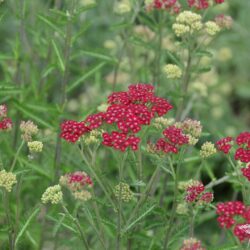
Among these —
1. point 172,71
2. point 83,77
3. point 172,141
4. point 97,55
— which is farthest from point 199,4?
point 172,141

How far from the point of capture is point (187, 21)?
4398mm

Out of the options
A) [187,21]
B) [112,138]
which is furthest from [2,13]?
[112,138]

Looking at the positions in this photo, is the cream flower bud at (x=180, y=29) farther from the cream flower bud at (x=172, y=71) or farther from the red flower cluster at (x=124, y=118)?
the red flower cluster at (x=124, y=118)

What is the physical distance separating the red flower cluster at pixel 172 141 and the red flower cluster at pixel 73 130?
0.41m

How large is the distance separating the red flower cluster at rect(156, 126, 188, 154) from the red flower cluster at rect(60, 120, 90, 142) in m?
0.41

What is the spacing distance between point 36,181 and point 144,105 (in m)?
2.11

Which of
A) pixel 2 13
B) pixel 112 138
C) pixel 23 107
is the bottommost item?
pixel 23 107

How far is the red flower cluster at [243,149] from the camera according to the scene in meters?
3.54

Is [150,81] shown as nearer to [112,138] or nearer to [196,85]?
[196,85]

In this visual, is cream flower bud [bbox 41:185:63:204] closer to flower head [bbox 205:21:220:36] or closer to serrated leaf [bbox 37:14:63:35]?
serrated leaf [bbox 37:14:63:35]

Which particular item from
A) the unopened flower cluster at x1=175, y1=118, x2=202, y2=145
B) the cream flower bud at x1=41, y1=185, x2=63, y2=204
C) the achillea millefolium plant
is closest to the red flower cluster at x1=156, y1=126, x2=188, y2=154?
the achillea millefolium plant

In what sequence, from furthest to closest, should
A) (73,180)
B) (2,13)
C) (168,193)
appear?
(168,193) < (2,13) < (73,180)

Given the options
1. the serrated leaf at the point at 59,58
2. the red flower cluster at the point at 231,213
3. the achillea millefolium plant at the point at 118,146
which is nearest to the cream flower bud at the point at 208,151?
the achillea millefolium plant at the point at 118,146

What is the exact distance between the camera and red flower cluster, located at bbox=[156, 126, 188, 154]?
3477mm
